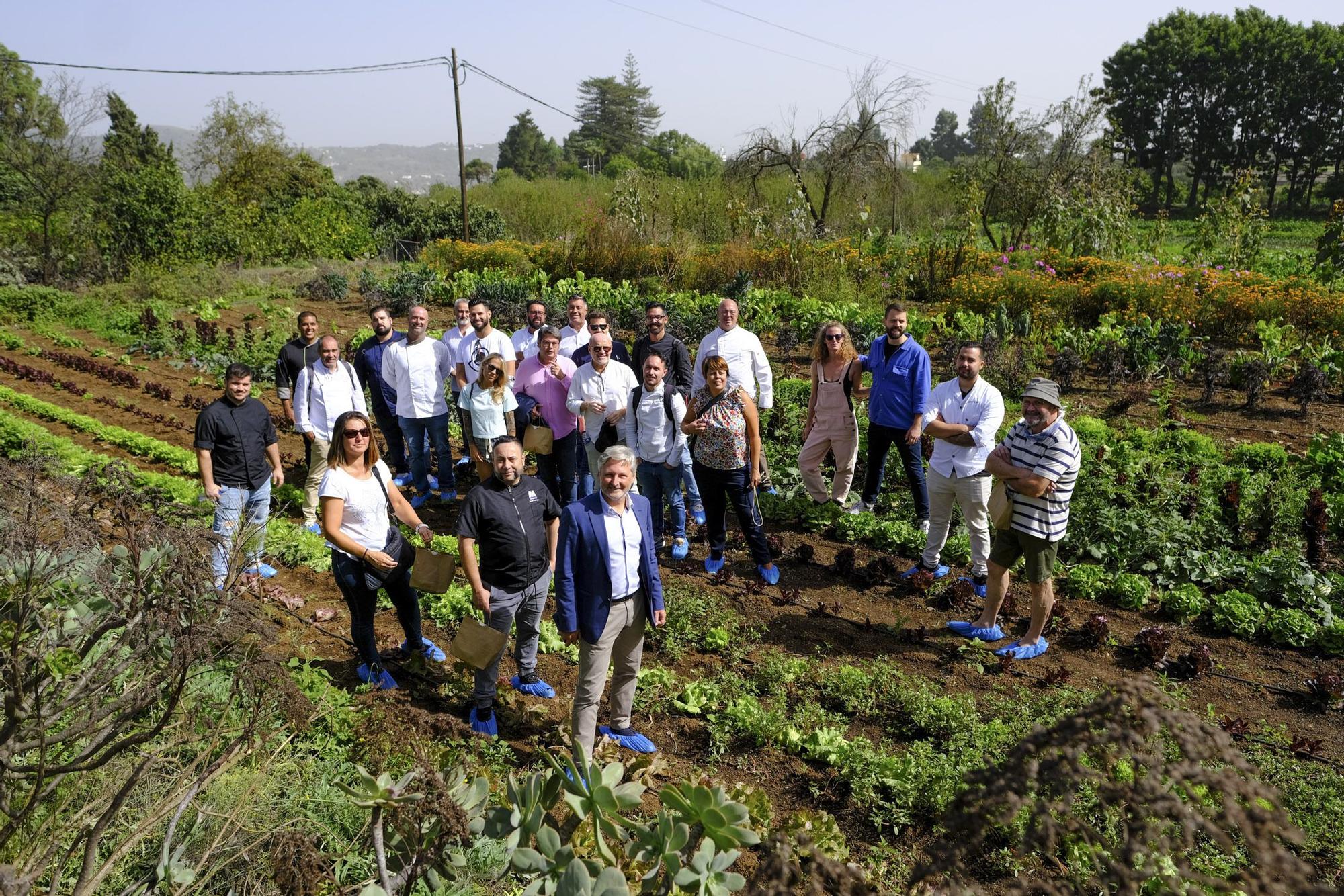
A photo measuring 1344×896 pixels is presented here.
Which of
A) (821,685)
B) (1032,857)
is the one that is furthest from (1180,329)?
(1032,857)

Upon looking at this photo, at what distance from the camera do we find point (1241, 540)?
6.84 m

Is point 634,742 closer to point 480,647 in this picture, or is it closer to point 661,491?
point 480,647

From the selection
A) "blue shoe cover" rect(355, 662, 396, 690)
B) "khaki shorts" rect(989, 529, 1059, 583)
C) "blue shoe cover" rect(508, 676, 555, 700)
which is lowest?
"blue shoe cover" rect(508, 676, 555, 700)

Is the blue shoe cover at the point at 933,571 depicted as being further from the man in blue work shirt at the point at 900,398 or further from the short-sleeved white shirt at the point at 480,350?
the short-sleeved white shirt at the point at 480,350

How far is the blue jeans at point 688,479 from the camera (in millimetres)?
7085

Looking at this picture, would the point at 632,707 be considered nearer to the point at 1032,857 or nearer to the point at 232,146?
the point at 1032,857

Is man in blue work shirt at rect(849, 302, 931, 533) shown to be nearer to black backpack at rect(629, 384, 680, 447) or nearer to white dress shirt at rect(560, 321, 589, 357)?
black backpack at rect(629, 384, 680, 447)

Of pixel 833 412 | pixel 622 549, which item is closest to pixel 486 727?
pixel 622 549

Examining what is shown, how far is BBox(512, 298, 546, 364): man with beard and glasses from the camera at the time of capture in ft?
26.5

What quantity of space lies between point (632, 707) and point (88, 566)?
312cm

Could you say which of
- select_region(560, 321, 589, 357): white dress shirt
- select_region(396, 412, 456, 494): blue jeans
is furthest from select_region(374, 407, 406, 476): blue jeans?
select_region(560, 321, 589, 357): white dress shirt

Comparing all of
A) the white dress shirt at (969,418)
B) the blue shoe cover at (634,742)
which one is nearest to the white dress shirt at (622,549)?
the blue shoe cover at (634,742)

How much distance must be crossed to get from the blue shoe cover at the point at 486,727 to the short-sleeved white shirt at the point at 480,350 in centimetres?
368

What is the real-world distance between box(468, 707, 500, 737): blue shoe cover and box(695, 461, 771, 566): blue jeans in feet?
8.05
